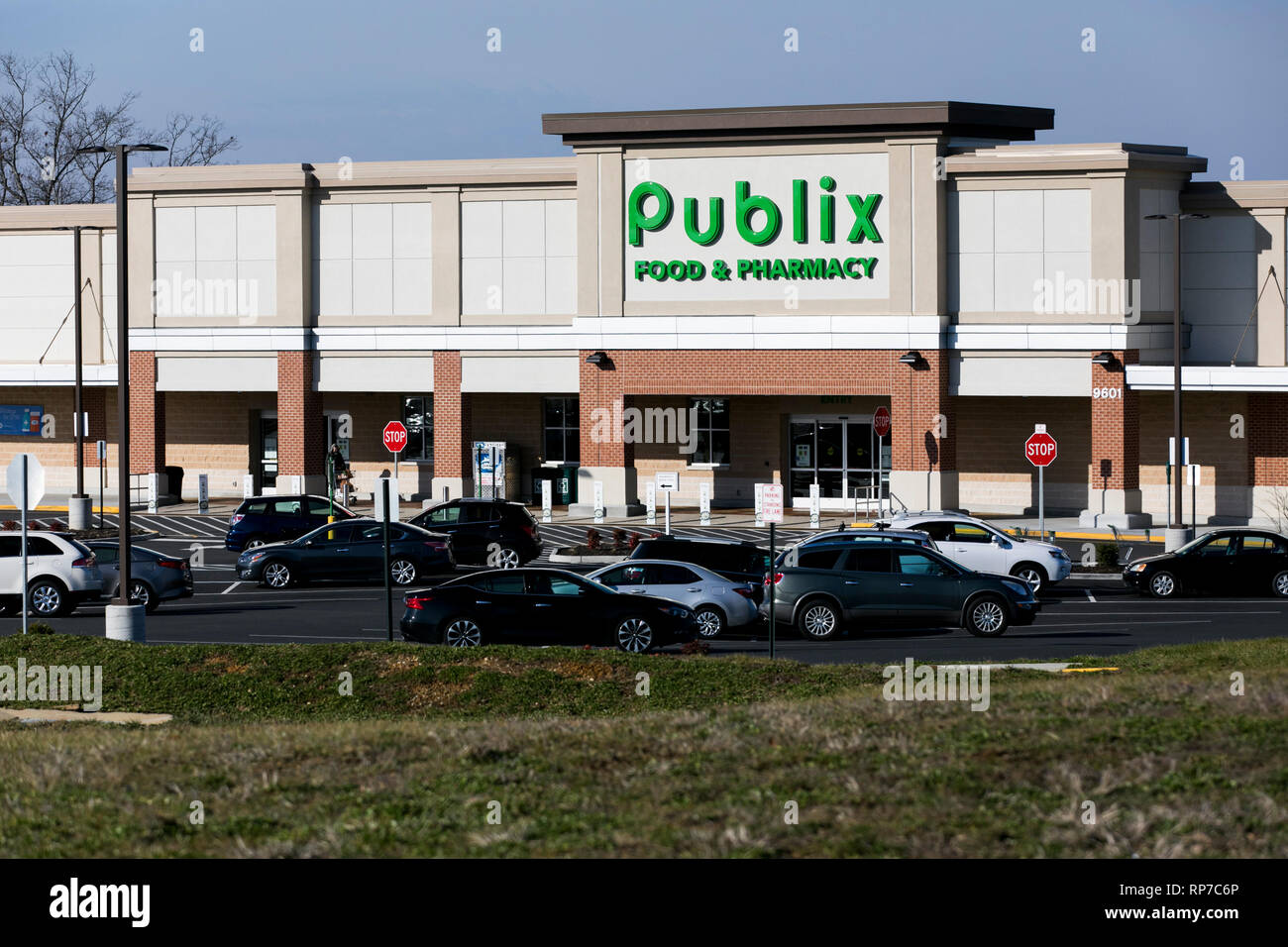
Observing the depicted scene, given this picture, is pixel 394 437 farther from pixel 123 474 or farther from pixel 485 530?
pixel 123 474

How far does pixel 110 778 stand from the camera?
1193 cm

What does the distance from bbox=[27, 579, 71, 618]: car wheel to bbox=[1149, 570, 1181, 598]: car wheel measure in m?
20.5

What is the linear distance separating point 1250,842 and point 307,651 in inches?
547

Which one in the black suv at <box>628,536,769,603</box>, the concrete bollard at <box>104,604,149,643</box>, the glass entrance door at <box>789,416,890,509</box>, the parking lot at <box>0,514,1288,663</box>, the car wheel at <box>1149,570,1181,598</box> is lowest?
the parking lot at <box>0,514,1288,663</box>

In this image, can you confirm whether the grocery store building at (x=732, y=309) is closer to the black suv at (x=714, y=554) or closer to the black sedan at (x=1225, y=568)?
the black sedan at (x=1225, y=568)

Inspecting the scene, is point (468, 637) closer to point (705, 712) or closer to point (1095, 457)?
point (705, 712)

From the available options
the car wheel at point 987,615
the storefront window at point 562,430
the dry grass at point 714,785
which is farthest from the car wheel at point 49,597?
the storefront window at point 562,430

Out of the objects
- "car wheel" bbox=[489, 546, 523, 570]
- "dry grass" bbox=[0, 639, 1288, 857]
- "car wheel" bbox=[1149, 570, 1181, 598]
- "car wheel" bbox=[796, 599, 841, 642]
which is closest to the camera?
"dry grass" bbox=[0, 639, 1288, 857]

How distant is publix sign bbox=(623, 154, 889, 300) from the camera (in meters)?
44.4

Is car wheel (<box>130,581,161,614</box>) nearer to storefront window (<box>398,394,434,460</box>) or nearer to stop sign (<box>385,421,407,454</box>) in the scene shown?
stop sign (<box>385,421,407,454</box>)

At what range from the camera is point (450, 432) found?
157ft

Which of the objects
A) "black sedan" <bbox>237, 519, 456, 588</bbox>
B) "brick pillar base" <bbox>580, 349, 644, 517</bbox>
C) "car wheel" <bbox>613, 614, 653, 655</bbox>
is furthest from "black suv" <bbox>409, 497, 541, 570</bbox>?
"car wheel" <bbox>613, 614, 653, 655</bbox>
